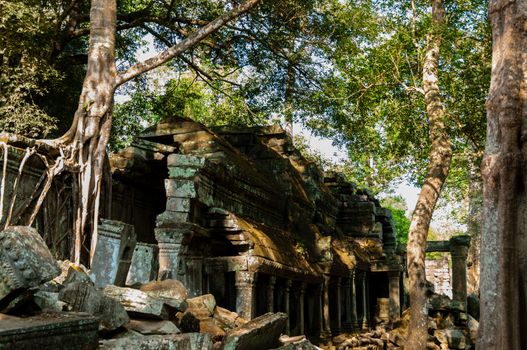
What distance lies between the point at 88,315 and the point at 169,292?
193 centimetres

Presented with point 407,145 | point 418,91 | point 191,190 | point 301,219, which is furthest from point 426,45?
point 191,190

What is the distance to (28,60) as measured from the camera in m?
11.7

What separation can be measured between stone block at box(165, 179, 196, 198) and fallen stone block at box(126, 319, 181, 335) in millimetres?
3328

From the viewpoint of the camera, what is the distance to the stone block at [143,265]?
7.25 meters

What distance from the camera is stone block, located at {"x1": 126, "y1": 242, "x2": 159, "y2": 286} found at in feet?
23.8

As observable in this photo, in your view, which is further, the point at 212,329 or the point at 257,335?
the point at 212,329

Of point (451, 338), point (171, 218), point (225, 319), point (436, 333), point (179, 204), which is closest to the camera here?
point (225, 319)

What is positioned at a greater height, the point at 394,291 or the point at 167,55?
the point at 167,55

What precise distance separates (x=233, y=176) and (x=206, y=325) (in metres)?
4.17

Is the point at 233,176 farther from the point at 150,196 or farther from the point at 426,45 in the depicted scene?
the point at 426,45

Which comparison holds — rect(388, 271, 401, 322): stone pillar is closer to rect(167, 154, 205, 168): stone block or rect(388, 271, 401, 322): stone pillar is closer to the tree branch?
the tree branch

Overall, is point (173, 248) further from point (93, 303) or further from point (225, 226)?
point (93, 303)

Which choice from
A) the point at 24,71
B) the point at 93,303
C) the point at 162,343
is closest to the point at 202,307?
the point at 93,303

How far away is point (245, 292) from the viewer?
347 inches
